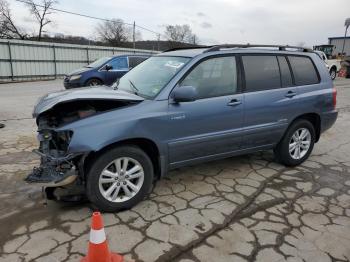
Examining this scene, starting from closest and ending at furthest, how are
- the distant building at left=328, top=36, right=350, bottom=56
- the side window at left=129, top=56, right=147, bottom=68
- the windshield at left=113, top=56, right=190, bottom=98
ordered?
the windshield at left=113, top=56, right=190, bottom=98 → the side window at left=129, top=56, right=147, bottom=68 → the distant building at left=328, top=36, right=350, bottom=56

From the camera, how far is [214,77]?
168 inches

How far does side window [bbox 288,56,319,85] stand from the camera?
5.07m

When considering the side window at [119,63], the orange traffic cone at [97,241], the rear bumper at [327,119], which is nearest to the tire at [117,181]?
the orange traffic cone at [97,241]

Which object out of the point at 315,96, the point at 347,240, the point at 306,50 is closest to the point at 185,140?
the point at 347,240

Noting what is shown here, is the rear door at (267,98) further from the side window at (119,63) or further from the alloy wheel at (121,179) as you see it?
the side window at (119,63)

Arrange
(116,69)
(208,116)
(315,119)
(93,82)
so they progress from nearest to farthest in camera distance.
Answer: (208,116), (315,119), (93,82), (116,69)

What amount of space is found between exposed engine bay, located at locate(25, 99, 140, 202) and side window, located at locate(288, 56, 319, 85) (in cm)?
269

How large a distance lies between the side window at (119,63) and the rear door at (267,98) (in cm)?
879

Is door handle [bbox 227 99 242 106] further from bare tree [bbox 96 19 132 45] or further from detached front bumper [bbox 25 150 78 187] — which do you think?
bare tree [bbox 96 19 132 45]

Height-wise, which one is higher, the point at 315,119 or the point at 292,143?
the point at 315,119

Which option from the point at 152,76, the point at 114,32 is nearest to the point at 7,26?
the point at 114,32

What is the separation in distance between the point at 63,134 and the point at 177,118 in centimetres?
125

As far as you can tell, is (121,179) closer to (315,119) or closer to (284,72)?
(284,72)

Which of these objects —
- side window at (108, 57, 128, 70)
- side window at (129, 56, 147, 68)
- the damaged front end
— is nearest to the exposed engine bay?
the damaged front end
